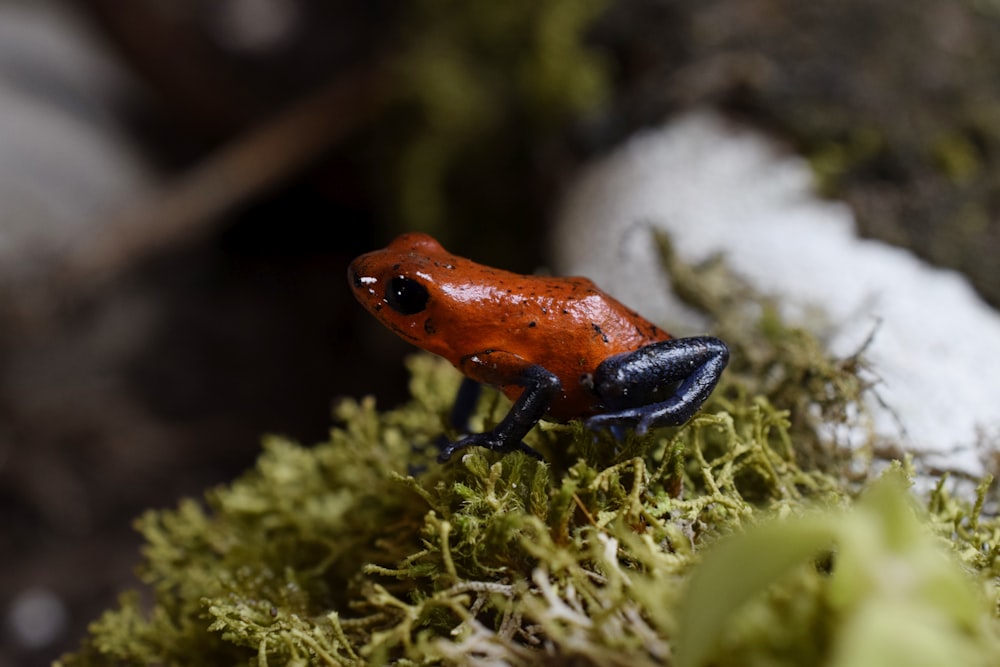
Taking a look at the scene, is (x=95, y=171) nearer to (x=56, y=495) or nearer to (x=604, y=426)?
(x=56, y=495)

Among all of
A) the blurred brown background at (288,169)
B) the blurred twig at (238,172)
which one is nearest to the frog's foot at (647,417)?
the blurred brown background at (288,169)

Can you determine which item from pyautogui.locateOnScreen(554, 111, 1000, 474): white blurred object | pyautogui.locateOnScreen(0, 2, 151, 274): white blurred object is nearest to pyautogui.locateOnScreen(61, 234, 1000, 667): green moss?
pyautogui.locateOnScreen(554, 111, 1000, 474): white blurred object

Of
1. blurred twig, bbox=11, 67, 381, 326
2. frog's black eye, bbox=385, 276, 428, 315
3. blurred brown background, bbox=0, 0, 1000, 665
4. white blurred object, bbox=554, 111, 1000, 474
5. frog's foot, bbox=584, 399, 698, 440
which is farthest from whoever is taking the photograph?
blurred twig, bbox=11, 67, 381, 326

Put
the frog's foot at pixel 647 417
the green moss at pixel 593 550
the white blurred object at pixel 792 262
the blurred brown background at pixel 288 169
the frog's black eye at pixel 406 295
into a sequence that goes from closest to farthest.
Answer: the green moss at pixel 593 550
the frog's foot at pixel 647 417
the frog's black eye at pixel 406 295
the white blurred object at pixel 792 262
the blurred brown background at pixel 288 169

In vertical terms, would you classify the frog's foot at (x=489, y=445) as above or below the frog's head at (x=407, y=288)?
below

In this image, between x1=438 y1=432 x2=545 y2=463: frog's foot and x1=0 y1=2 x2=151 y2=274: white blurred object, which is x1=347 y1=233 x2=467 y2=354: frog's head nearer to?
x1=438 y1=432 x2=545 y2=463: frog's foot

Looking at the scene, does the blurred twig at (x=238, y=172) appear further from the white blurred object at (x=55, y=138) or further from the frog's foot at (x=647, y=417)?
the frog's foot at (x=647, y=417)

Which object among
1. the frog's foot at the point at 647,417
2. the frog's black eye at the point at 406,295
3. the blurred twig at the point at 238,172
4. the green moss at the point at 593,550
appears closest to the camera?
the green moss at the point at 593,550
